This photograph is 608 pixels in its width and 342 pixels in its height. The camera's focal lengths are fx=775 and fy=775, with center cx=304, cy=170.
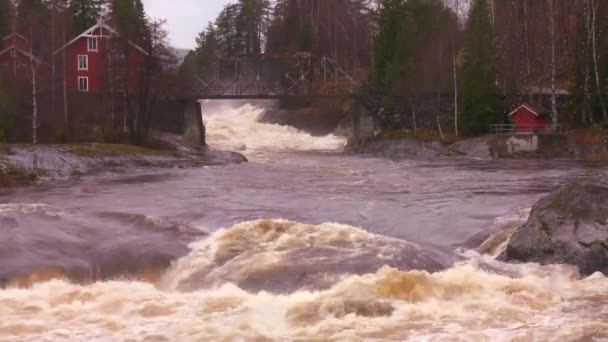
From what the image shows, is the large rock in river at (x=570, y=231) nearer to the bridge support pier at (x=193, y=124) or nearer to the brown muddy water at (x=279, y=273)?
the brown muddy water at (x=279, y=273)

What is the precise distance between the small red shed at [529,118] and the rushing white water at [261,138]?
18765 mm

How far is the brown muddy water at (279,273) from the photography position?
13461 millimetres

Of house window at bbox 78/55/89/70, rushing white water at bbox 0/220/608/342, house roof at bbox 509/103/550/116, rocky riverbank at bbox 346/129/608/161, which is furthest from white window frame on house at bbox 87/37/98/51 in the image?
rushing white water at bbox 0/220/608/342

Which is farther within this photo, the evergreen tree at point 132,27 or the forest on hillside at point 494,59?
the evergreen tree at point 132,27

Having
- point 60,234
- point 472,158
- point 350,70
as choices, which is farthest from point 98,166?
point 350,70

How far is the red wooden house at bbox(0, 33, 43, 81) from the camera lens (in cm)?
5059

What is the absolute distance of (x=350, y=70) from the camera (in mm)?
89000

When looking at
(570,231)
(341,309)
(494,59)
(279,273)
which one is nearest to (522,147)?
(494,59)

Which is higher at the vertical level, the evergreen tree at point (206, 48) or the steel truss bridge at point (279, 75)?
the evergreen tree at point (206, 48)

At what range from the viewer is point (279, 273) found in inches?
653

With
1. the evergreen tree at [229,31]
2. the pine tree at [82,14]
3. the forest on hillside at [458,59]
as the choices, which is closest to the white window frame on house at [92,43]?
the forest on hillside at [458,59]

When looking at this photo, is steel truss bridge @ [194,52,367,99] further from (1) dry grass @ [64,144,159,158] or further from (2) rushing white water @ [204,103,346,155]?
(1) dry grass @ [64,144,159,158]

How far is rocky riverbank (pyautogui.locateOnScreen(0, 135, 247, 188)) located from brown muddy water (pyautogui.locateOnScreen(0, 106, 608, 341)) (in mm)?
4417

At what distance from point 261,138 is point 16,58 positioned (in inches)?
904
